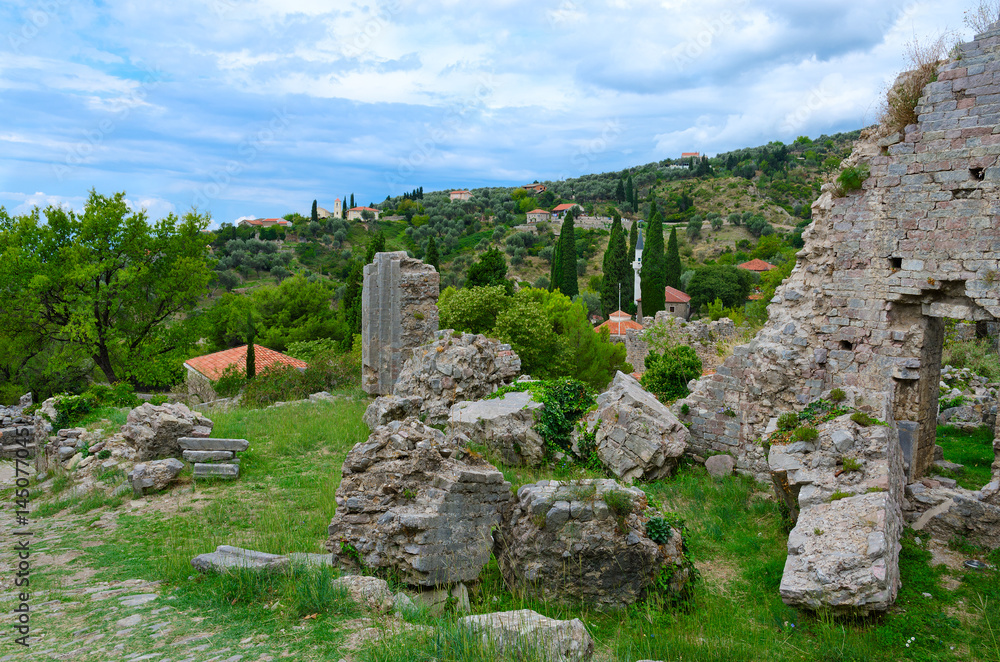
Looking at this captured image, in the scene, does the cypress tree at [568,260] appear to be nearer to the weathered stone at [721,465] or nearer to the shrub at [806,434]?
the weathered stone at [721,465]

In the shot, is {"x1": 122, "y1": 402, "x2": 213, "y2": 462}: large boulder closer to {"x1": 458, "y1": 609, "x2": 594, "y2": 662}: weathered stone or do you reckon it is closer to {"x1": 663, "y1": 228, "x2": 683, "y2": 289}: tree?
{"x1": 458, "y1": 609, "x2": 594, "y2": 662}: weathered stone

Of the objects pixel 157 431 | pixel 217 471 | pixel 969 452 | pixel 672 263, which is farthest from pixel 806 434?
pixel 672 263

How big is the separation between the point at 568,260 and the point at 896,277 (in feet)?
139

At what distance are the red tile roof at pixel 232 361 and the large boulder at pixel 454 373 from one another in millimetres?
12457

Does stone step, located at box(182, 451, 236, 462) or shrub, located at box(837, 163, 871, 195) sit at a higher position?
shrub, located at box(837, 163, 871, 195)

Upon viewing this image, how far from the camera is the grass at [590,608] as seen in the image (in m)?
4.79

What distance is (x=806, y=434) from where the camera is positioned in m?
7.46

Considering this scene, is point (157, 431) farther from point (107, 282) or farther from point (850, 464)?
point (107, 282)

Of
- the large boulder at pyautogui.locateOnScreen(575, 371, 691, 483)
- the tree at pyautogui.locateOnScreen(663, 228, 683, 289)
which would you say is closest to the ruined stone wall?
the large boulder at pyautogui.locateOnScreen(575, 371, 691, 483)

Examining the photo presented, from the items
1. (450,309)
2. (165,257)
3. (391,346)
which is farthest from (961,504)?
(165,257)

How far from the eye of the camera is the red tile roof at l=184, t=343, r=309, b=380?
2475cm

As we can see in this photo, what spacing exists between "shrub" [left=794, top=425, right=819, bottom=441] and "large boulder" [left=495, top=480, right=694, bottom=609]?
244 cm

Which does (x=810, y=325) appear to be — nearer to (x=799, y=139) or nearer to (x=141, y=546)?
(x=141, y=546)

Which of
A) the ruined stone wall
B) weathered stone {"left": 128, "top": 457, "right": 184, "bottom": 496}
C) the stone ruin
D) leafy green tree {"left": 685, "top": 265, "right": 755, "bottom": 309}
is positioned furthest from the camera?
leafy green tree {"left": 685, "top": 265, "right": 755, "bottom": 309}
